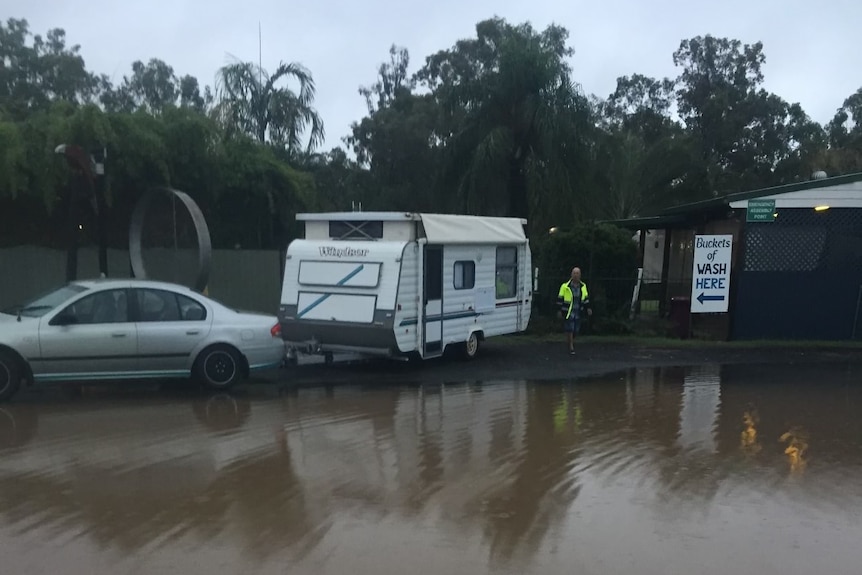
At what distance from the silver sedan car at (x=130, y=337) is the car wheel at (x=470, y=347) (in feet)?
11.8

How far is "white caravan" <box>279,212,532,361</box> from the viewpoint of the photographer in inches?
471

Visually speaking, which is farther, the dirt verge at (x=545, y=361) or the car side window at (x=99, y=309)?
the dirt verge at (x=545, y=361)

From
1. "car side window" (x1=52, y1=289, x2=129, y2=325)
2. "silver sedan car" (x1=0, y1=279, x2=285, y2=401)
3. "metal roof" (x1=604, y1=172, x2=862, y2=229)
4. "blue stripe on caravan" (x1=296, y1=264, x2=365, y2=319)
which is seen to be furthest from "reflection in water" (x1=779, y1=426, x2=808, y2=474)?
"car side window" (x1=52, y1=289, x2=129, y2=325)

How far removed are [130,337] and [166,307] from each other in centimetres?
64

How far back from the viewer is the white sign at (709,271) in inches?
629

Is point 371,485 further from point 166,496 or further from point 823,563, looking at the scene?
point 823,563

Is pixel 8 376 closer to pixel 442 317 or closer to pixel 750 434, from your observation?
pixel 442 317

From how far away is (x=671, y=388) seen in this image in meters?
11.9

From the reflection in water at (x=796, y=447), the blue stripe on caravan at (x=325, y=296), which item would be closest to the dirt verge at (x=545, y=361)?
the blue stripe on caravan at (x=325, y=296)

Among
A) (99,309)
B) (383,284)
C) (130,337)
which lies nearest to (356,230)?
(383,284)

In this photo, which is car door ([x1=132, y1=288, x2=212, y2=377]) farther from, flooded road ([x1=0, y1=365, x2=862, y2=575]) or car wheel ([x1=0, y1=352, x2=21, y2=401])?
car wheel ([x1=0, y1=352, x2=21, y2=401])

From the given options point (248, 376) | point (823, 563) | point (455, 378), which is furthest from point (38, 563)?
point (455, 378)

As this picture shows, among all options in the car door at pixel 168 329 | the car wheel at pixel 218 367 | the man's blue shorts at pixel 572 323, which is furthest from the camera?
the man's blue shorts at pixel 572 323

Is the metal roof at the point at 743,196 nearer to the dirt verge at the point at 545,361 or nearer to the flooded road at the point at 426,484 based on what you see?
the dirt verge at the point at 545,361
